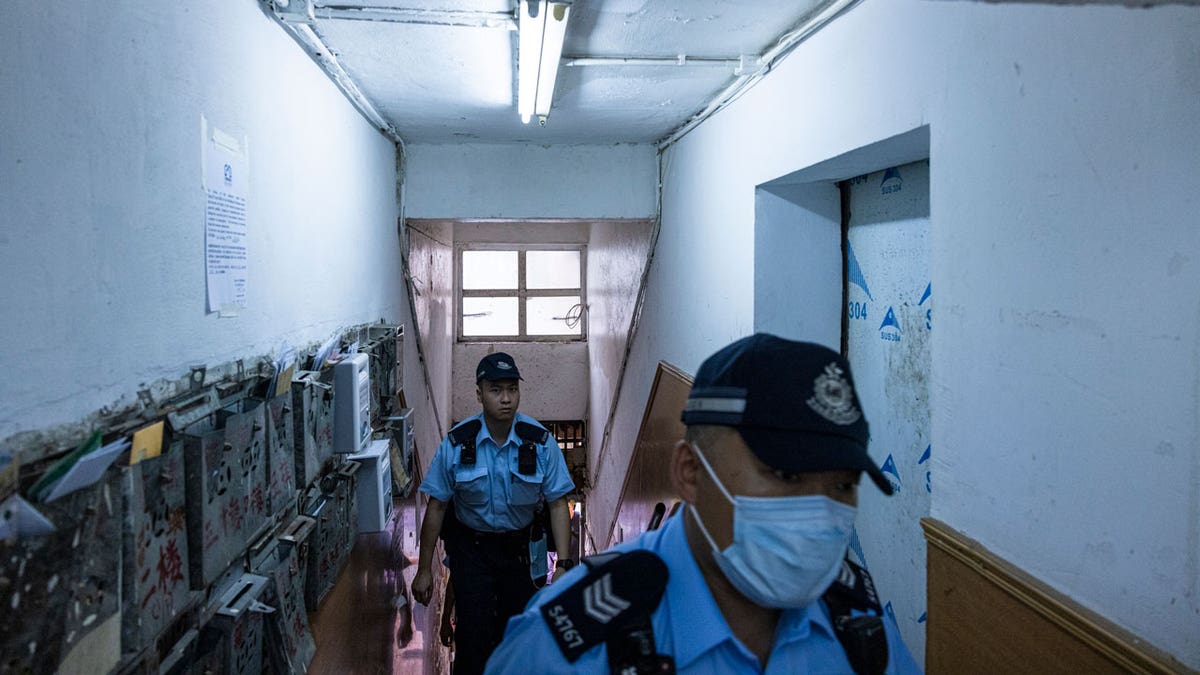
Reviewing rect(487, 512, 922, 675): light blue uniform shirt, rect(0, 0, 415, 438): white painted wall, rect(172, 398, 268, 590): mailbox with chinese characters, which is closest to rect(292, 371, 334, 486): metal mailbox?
rect(0, 0, 415, 438): white painted wall

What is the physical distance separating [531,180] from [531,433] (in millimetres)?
2079

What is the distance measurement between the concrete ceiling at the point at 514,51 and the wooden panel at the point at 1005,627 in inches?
64.5

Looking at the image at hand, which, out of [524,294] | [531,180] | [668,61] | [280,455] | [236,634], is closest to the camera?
[236,634]

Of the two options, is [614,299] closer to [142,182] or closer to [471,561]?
[471,561]

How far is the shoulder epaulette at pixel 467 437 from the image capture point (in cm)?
311

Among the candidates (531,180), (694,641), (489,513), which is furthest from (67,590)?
(531,180)

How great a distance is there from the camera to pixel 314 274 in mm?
2713

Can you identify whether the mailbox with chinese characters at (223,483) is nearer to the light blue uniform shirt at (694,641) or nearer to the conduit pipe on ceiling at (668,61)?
the light blue uniform shirt at (694,641)

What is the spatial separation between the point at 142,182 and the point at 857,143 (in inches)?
72.9

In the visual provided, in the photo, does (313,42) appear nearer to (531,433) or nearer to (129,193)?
(129,193)

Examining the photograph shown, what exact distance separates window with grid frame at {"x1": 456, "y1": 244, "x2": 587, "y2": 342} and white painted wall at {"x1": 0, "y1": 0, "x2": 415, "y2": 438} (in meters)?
6.45

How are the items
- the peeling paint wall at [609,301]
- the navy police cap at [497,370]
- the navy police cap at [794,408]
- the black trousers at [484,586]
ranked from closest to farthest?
the navy police cap at [794,408]
the black trousers at [484,586]
the navy police cap at [497,370]
the peeling paint wall at [609,301]

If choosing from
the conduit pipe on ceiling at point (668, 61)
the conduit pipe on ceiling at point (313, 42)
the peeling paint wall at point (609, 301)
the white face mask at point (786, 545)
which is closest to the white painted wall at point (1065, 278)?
the white face mask at point (786, 545)

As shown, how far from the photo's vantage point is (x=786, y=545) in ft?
3.55
